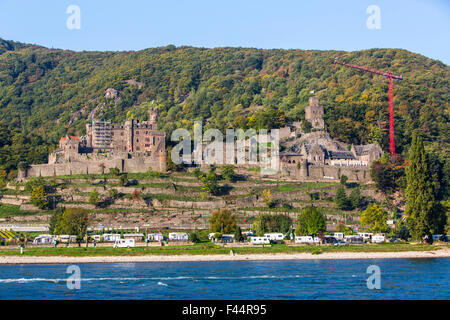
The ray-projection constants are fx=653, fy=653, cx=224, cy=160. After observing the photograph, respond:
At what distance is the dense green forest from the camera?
10951cm

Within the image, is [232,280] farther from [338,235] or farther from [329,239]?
[338,235]

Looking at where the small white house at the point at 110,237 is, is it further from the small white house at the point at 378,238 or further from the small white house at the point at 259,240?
the small white house at the point at 378,238

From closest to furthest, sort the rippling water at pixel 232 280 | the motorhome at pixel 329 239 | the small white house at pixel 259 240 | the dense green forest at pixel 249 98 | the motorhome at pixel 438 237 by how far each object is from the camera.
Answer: the rippling water at pixel 232 280 < the small white house at pixel 259 240 < the motorhome at pixel 329 239 < the motorhome at pixel 438 237 < the dense green forest at pixel 249 98

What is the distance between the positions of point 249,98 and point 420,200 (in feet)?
296

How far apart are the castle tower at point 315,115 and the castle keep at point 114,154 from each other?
25.7 metres

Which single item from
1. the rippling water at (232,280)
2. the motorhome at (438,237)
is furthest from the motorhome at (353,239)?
the rippling water at (232,280)

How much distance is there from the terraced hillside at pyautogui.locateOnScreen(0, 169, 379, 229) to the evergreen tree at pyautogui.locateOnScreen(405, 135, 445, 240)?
39.2 feet

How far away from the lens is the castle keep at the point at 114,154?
302 feet

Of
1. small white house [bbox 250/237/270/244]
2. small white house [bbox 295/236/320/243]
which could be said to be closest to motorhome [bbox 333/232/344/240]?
small white house [bbox 295/236/320/243]

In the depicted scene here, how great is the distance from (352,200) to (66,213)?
35261 millimetres

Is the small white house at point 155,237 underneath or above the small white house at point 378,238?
above

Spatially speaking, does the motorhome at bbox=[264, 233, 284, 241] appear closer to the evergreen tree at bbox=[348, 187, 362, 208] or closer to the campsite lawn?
the campsite lawn

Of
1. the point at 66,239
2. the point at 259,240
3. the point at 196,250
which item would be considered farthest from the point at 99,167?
the point at 196,250
